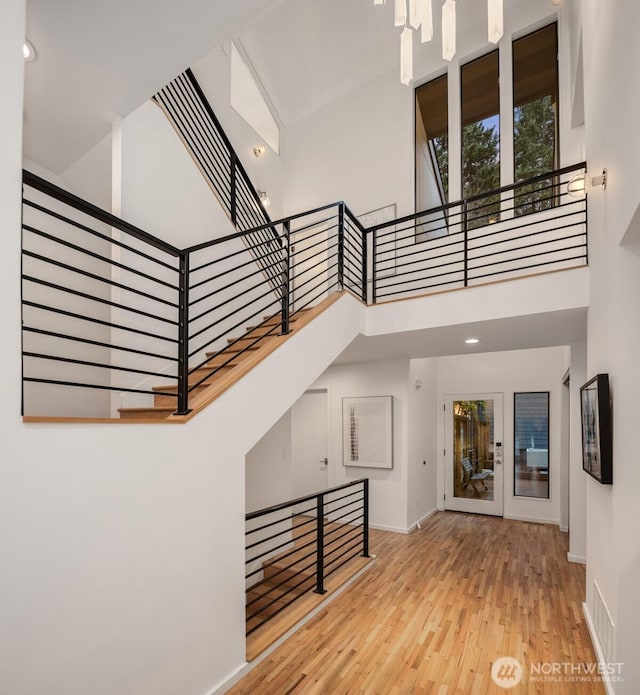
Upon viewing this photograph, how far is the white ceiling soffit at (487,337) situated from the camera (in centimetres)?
390

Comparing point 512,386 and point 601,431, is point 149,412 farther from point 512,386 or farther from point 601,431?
point 512,386

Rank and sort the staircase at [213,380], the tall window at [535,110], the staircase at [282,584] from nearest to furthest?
the staircase at [213,380] < the staircase at [282,584] < the tall window at [535,110]

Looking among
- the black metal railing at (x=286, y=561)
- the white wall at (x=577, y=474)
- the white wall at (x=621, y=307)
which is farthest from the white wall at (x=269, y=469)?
the white wall at (x=577, y=474)

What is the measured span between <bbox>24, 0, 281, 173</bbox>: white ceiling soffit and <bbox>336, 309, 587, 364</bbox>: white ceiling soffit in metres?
2.90

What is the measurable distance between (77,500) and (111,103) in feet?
8.65

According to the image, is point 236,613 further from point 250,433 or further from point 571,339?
point 571,339

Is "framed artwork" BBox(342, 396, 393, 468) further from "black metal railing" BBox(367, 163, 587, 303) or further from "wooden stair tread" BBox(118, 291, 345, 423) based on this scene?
"wooden stair tread" BBox(118, 291, 345, 423)

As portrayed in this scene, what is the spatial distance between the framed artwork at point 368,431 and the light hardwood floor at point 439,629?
1261 mm

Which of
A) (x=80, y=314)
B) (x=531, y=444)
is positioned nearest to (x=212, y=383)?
(x=80, y=314)

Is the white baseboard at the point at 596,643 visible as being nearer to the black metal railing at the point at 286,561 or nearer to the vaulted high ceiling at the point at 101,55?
the black metal railing at the point at 286,561

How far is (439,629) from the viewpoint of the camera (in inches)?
134

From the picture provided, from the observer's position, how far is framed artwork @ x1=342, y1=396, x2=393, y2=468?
6.18 m

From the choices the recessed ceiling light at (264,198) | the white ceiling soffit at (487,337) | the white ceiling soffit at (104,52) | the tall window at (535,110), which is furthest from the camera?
the recessed ceiling light at (264,198)

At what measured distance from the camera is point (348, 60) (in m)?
6.55
